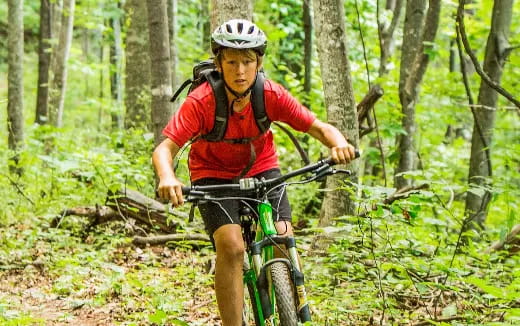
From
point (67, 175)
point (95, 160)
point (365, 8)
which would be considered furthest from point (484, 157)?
point (67, 175)

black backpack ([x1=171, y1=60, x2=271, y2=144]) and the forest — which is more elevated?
black backpack ([x1=171, y1=60, x2=271, y2=144])

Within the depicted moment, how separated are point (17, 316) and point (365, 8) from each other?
8894mm

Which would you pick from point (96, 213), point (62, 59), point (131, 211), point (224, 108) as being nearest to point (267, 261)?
point (224, 108)

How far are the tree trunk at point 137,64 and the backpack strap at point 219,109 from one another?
8.47m

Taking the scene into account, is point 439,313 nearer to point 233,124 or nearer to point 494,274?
point 494,274

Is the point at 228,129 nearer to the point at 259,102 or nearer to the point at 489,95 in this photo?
the point at 259,102

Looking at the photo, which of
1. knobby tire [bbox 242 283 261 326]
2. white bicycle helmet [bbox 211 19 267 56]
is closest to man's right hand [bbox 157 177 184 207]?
white bicycle helmet [bbox 211 19 267 56]

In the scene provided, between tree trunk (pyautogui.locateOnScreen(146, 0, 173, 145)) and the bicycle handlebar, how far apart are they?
14.7ft

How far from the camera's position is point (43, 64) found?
18.5m

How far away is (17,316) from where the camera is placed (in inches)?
218

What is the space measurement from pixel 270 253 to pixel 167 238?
4.07 m

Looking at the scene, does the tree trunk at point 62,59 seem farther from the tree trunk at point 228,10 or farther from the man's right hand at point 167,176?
the man's right hand at point 167,176

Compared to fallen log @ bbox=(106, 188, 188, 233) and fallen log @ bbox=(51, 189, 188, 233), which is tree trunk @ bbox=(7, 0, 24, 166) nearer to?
fallen log @ bbox=(51, 189, 188, 233)

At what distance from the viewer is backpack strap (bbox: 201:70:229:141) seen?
14.9 ft
